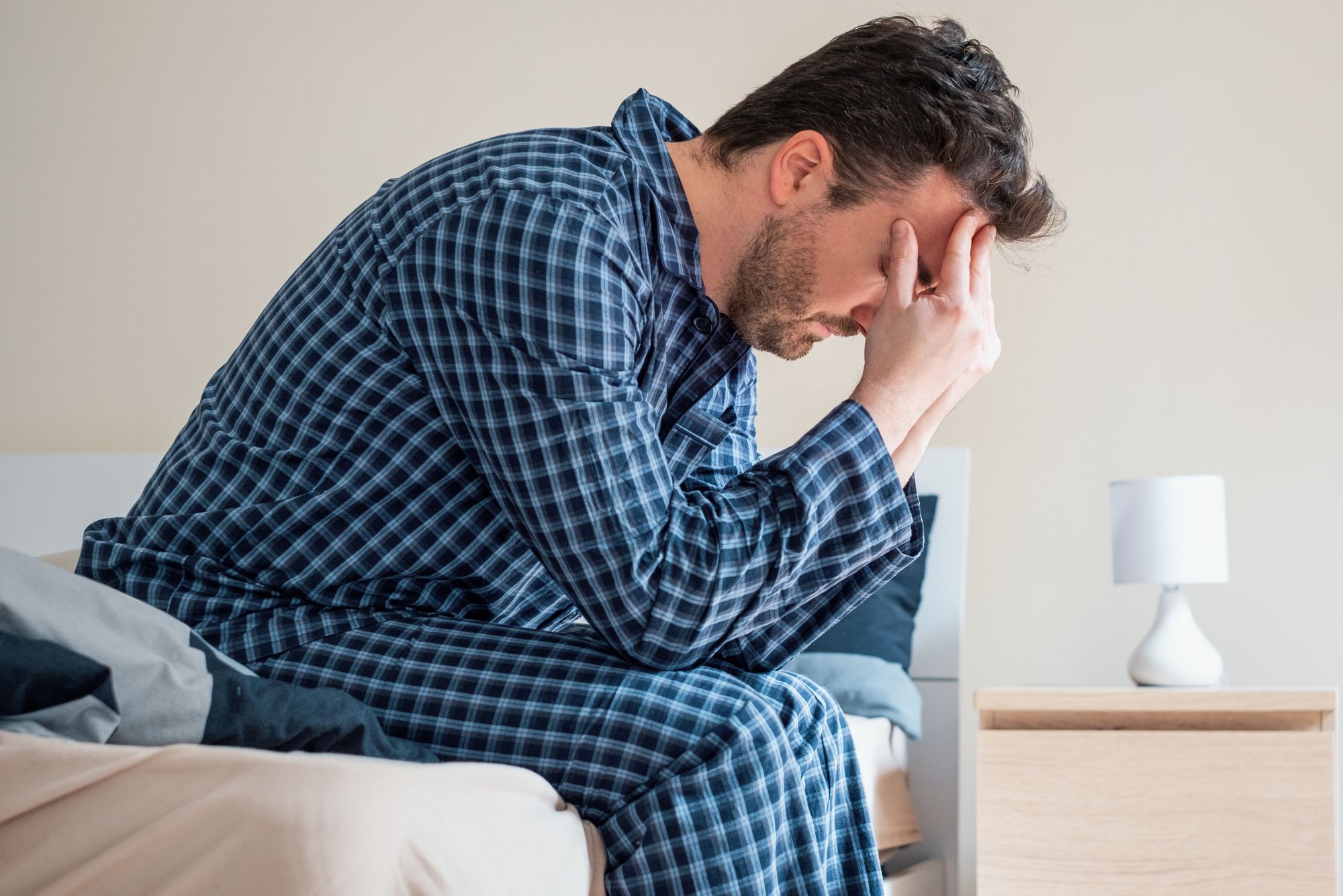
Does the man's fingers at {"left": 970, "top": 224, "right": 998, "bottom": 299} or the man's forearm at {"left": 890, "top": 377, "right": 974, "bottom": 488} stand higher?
the man's fingers at {"left": 970, "top": 224, "right": 998, "bottom": 299}

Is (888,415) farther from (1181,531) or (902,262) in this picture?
(1181,531)

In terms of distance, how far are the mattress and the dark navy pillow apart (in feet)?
0.51

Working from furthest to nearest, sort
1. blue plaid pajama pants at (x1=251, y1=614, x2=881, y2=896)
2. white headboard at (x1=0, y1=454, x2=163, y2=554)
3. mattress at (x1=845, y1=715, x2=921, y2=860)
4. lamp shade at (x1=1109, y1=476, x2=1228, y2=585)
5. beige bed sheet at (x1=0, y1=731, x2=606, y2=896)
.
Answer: white headboard at (x1=0, y1=454, x2=163, y2=554)
lamp shade at (x1=1109, y1=476, x2=1228, y2=585)
mattress at (x1=845, y1=715, x2=921, y2=860)
blue plaid pajama pants at (x1=251, y1=614, x2=881, y2=896)
beige bed sheet at (x1=0, y1=731, x2=606, y2=896)

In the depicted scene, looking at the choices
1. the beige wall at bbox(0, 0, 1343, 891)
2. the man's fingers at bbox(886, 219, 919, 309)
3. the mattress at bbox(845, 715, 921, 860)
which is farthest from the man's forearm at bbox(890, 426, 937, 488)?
the beige wall at bbox(0, 0, 1343, 891)

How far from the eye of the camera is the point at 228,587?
1.01 metres

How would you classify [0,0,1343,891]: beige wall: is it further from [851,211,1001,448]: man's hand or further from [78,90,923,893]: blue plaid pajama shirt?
[78,90,923,893]: blue plaid pajama shirt

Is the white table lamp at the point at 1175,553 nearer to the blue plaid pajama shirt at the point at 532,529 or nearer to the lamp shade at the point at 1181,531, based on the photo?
the lamp shade at the point at 1181,531

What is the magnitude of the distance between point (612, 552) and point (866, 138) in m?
0.49

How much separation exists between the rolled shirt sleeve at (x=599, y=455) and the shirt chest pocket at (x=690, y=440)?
0.68 ft

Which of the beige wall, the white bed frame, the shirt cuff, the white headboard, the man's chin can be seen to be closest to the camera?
the shirt cuff

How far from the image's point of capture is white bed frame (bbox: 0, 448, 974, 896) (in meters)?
2.26

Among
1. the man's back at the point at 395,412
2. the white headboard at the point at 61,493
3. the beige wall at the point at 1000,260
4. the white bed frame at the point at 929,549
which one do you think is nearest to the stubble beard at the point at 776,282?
the man's back at the point at 395,412

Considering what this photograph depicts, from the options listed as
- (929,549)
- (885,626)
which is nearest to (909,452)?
(885,626)

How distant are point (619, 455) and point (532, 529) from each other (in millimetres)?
91
